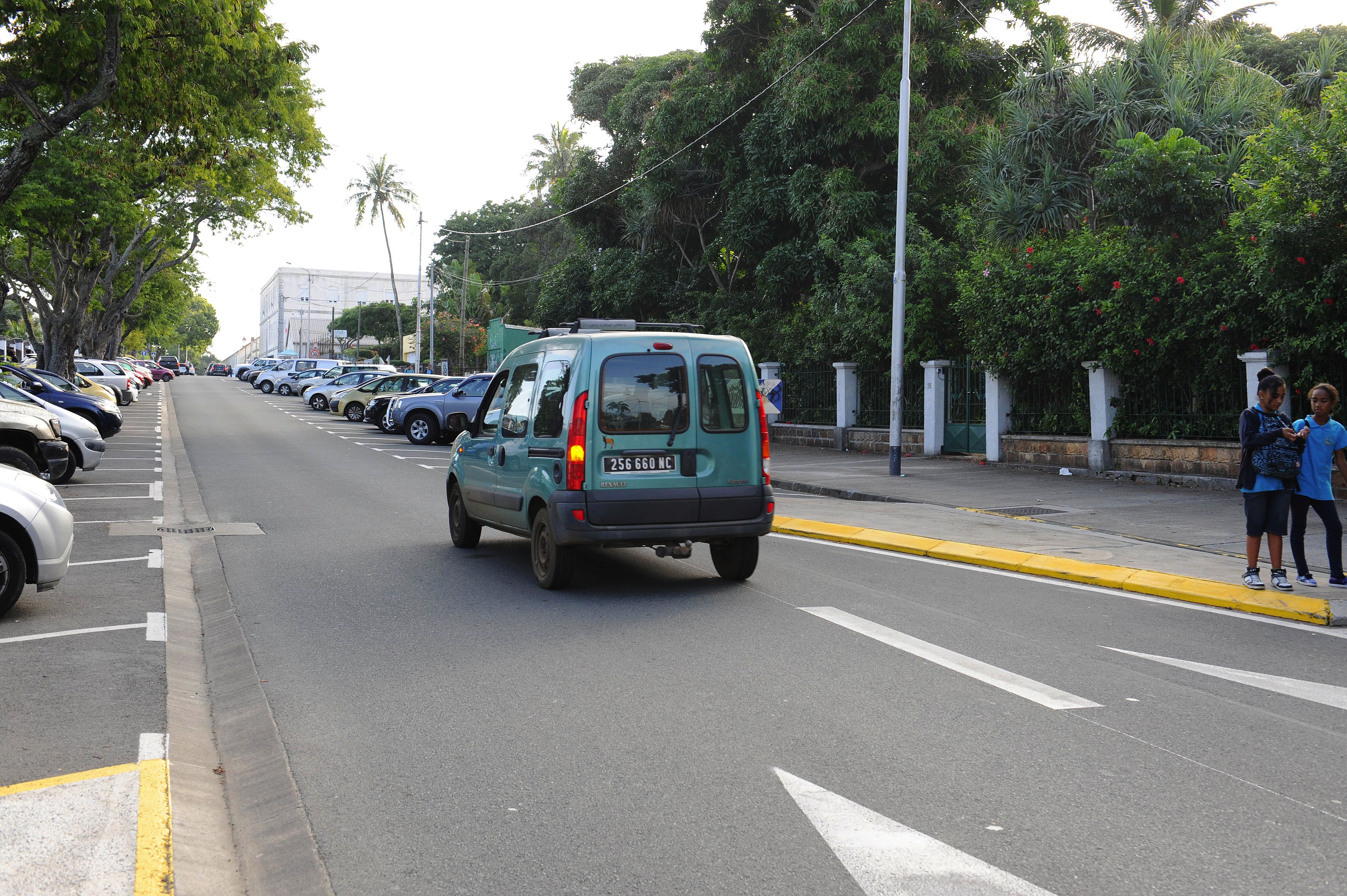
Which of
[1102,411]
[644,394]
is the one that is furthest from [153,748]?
[1102,411]

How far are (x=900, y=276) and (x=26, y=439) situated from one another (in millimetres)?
13456

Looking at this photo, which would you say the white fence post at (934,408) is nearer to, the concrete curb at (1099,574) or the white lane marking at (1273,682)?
the concrete curb at (1099,574)

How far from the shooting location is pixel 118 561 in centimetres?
1023

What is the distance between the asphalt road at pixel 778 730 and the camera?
3.90 m

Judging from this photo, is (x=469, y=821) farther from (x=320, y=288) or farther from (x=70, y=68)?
(x=320, y=288)

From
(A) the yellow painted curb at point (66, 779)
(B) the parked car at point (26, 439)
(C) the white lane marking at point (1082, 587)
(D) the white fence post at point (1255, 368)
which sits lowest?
(C) the white lane marking at point (1082, 587)

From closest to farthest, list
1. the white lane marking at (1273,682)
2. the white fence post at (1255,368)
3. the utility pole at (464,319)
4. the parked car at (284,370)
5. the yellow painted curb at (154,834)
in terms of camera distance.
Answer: the yellow painted curb at (154,834)
the white lane marking at (1273,682)
the white fence post at (1255,368)
the utility pole at (464,319)
the parked car at (284,370)

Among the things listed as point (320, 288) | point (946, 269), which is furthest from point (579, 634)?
point (320, 288)

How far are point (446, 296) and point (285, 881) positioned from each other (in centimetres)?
7892

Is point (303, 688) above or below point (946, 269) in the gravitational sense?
below

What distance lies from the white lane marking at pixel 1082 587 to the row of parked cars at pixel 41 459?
7006 millimetres

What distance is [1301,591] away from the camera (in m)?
8.92

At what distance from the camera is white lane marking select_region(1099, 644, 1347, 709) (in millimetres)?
6004

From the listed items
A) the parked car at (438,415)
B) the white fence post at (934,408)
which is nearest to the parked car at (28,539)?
the white fence post at (934,408)
